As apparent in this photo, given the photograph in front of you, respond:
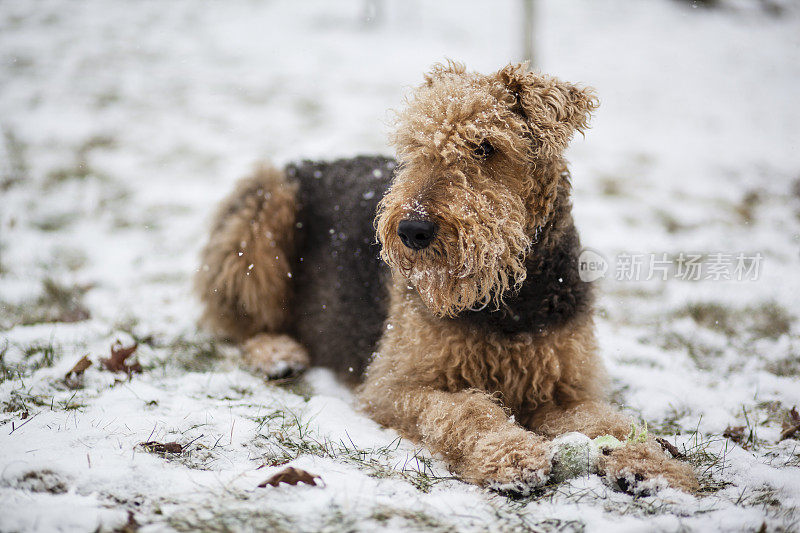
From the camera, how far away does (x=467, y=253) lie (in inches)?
95.6

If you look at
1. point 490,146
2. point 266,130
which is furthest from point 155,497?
point 266,130

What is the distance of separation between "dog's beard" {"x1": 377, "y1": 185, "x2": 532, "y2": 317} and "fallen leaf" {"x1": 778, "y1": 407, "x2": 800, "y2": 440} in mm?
1801

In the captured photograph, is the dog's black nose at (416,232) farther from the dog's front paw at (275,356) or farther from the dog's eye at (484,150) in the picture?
the dog's front paw at (275,356)

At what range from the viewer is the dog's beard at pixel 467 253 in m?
2.42

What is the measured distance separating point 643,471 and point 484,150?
64.3 inches

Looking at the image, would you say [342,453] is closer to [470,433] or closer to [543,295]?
[470,433]

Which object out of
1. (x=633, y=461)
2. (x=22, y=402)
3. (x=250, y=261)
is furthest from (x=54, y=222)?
(x=633, y=461)

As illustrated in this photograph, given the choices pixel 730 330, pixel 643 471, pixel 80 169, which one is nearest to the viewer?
pixel 643 471

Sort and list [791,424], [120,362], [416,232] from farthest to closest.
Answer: [120,362]
[791,424]
[416,232]

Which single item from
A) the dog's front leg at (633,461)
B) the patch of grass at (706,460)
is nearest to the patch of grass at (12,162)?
the dog's front leg at (633,461)

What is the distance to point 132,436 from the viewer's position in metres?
2.28

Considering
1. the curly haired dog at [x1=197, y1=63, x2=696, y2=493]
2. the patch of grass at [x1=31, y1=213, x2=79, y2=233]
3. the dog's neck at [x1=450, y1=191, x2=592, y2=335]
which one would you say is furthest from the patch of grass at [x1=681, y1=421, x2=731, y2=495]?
the patch of grass at [x1=31, y1=213, x2=79, y2=233]

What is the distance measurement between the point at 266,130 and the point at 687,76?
14.2 m

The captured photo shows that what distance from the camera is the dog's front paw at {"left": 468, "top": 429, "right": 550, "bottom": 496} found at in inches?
83.7
